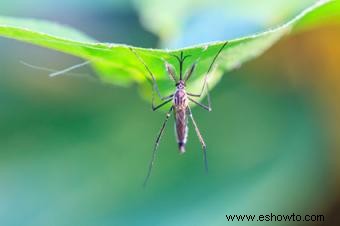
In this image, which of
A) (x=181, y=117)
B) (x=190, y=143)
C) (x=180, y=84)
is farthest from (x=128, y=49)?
(x=190, y=143)

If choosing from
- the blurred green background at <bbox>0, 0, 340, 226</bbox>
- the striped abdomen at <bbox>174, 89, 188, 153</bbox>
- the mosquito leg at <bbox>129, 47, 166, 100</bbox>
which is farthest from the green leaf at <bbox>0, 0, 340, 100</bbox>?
the blurred green background at <bbox>0, 0, 340, 226</bbox>

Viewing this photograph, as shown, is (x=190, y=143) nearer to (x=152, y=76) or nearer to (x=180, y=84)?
(x=180, y=84)

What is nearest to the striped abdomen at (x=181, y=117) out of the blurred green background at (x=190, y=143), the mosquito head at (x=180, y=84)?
the mosquito head at (x=180, y=84)

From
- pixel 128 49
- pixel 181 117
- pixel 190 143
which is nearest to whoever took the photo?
pixel 128 49

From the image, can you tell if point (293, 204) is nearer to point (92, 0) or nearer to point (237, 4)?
point (237, 4)

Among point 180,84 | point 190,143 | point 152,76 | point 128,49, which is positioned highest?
point 190,143

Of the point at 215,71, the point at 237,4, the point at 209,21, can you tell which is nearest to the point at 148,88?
the point at 215,71

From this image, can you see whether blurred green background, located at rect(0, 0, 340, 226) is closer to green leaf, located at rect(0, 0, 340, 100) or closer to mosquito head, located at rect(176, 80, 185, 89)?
mosquito head, located at rect(176, 80, 185, 89)

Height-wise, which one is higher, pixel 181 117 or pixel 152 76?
pixel 181 117
